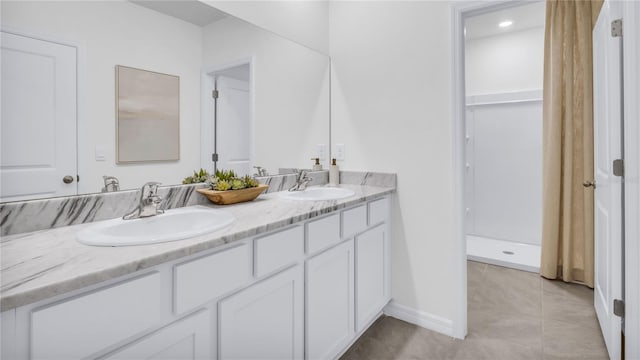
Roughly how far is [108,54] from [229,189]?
70cm

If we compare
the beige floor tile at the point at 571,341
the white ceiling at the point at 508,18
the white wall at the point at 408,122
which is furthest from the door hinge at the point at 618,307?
the white ceiling at the point at 508,18

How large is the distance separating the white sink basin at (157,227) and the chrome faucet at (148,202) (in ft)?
0.09

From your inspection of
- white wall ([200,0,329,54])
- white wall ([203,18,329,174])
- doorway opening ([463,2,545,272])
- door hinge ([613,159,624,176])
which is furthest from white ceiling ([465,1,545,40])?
door hinge ([613,159,624,176])

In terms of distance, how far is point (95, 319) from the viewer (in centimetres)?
75

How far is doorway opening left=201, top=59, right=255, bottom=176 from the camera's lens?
1.59m

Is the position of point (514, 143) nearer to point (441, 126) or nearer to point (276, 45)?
point (441, 126)

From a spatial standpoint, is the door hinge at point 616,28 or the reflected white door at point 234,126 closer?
the door hinge at point 616,28

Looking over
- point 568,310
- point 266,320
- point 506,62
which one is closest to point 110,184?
point 266,320

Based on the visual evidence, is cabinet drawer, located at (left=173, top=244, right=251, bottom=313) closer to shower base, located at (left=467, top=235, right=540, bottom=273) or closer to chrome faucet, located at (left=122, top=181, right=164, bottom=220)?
chrome faucet, located at (left=122, top=181, right=164, bottom=220)

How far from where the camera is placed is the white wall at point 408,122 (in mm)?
1981

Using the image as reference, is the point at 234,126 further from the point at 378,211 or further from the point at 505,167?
the point at 505,167

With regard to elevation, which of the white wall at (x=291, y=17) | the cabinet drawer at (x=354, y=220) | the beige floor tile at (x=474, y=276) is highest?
the white wall at (x=291, y=17)

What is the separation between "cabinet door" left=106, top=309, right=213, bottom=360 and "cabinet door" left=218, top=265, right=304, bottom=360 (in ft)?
0.18

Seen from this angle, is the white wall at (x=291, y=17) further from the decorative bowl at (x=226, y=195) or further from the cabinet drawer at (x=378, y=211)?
the cabinet drawer at (x=378, y=211)
